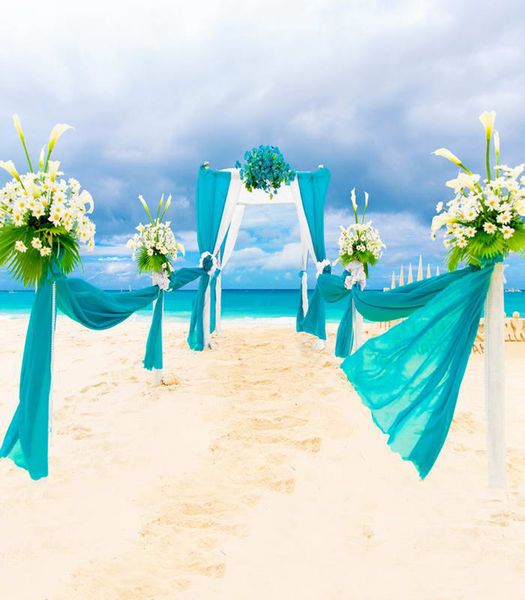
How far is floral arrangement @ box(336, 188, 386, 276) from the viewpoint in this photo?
5.09 metres

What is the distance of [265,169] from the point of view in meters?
6.18

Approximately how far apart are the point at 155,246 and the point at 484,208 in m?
3.26

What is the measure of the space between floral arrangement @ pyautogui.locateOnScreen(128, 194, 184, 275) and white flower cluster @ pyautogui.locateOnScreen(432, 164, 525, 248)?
2960 mm

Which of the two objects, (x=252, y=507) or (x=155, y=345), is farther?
(x=155, y=345)

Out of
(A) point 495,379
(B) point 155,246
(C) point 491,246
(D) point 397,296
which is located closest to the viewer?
(C) point 491,246

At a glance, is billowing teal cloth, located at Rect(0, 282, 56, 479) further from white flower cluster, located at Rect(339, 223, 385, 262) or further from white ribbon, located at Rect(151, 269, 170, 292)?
white flower cluster, located at Rect(339, 223, 385, 262)

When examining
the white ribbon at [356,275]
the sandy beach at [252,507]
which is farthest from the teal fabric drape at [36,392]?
the white ribbon at [356,275]

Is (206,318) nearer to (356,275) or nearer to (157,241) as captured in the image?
(157,241)

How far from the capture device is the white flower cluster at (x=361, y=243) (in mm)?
5094

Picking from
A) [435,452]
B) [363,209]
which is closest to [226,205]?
[363,209]

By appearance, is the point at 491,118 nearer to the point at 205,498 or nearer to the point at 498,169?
the point at 498,169

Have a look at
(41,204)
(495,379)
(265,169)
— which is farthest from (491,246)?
(265,169)

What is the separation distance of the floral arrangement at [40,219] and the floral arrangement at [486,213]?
222 cm

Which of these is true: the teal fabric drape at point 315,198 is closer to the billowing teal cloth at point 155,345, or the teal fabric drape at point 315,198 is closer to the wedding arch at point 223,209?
the wedding arch at point 223,209
